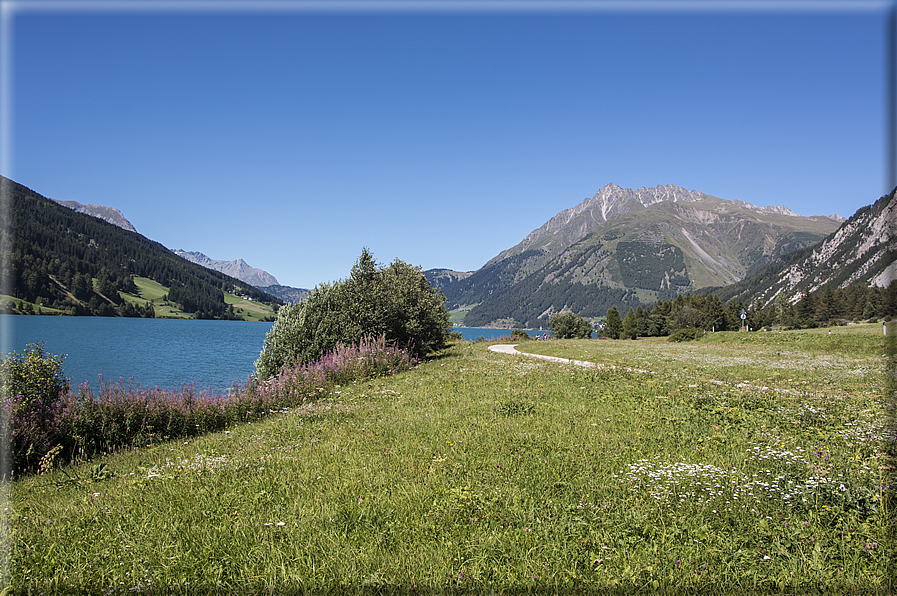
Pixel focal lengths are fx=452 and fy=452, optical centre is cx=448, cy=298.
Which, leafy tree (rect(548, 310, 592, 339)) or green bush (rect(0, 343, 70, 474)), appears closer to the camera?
green bush (rect(0, 343, 70, 474))

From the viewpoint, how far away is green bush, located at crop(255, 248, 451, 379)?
2316 cm

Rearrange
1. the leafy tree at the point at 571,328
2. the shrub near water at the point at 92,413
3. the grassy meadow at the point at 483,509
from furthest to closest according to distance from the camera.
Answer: the leafy tree at the point at 571,328, the shrub near water at the point at 92,413, the grassy meadow at the point at 483,509

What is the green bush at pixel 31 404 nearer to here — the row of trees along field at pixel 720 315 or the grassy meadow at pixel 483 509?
the grassy meadow at pixel 483 509

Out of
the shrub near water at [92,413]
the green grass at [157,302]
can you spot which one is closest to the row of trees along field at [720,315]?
the shrub near water at [92,413]

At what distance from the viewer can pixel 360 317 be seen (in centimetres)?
2692

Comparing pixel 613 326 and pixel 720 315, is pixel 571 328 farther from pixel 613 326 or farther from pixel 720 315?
pixel 720 315

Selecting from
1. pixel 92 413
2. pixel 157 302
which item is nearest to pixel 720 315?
pixel 92 413

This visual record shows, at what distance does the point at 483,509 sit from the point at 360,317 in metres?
21.7

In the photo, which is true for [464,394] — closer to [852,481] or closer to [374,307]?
[852,481]

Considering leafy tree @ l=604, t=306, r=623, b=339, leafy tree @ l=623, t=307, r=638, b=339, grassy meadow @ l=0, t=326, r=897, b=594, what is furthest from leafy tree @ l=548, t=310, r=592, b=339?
grassy meadow @ l=0, t=326, r=897, b=594

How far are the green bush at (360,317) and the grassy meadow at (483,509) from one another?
498 inches

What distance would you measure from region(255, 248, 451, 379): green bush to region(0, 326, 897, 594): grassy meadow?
41.5 feet

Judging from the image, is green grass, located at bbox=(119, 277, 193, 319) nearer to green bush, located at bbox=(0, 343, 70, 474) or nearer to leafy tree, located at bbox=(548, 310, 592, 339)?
leafy tree, located at bbox=(548, 310, 592, 339)

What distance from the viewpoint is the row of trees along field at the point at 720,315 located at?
293 ft
